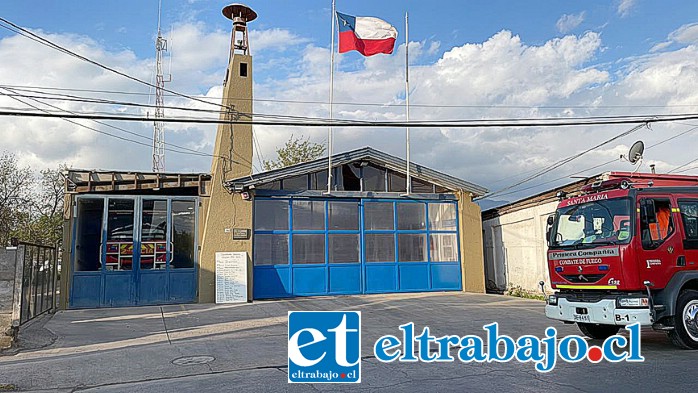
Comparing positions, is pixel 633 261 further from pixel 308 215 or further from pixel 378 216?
pixel 308 215

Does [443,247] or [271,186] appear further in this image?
[443,247]

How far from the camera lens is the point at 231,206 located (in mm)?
16438

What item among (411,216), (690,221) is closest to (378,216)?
(411,216)

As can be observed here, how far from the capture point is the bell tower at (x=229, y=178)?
1619cm

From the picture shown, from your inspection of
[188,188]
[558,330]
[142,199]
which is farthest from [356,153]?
[558,330]

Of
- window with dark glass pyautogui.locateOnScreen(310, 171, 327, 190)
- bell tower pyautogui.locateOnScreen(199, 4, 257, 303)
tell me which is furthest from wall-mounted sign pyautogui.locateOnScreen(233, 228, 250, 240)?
window with dark glass pyautogui.locateOnScreen(310, 171, 327, 190)

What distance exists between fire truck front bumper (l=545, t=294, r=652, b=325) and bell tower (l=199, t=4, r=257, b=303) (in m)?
9.85

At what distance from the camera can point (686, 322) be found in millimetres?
8258

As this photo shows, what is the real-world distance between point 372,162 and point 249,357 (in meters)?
10.6

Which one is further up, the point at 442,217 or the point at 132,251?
the point at 442,217

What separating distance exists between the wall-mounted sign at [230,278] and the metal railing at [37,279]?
4356 mm

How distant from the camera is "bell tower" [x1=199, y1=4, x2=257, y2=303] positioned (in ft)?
53.1

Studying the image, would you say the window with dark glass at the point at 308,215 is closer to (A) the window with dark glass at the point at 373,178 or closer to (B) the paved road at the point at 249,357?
(A) the window with dark glass at the point at 373,178

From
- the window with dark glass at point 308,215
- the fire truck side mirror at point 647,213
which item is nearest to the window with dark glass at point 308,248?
the window with dark glass at point 308,215
